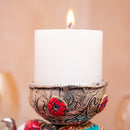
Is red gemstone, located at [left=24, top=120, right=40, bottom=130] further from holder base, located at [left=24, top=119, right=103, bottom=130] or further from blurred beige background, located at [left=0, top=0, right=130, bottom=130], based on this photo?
blurred beige background, located at [left=0, top=0, right=130, bottom=130]

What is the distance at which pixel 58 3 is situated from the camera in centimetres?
77

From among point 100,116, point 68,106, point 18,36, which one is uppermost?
point 18,36

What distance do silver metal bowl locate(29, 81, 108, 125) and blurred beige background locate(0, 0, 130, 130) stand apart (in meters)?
→ 0.35

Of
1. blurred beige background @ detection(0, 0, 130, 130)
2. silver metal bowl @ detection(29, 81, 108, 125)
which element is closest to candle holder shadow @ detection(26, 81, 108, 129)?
silver metal bowl @ detection(29, 81, 108, 125)

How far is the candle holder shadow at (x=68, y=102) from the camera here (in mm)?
386

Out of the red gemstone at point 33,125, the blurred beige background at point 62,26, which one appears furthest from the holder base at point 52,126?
the blurred beige background at point 62,26

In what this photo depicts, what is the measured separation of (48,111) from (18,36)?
0.39 metres

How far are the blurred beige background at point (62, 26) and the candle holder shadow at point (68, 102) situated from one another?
348 mm

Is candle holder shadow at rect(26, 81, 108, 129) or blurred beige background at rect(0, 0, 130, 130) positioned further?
blurred beige background at rect(0, 0, 130, 130)

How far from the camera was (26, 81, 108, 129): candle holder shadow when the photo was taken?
39 cm

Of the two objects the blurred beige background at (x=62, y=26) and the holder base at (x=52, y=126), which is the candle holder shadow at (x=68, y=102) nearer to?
the holder base at (x=52, y=126)

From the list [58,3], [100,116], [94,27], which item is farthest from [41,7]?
[100,116]

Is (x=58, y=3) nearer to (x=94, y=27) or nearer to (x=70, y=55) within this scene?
(x=94, y=27)

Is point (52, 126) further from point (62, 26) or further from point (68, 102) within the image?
point (62, 26)
